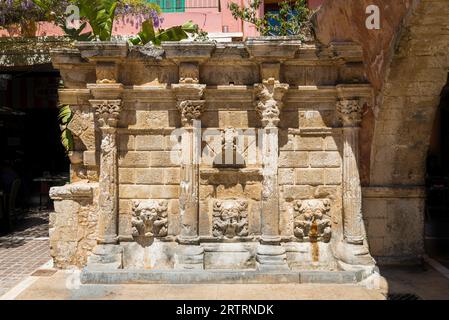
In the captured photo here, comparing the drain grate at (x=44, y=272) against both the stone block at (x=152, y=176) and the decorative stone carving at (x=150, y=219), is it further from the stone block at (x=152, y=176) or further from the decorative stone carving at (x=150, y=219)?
the stone block at (x=152, y=176)

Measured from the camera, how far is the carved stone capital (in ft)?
23.3

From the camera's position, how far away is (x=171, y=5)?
15.5m

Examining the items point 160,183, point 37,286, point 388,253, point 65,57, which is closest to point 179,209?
point 160,183

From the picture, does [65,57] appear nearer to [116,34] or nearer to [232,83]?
[232,83]

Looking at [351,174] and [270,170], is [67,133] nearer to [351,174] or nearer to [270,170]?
[270,170]

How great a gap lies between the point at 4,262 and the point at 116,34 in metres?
9.65

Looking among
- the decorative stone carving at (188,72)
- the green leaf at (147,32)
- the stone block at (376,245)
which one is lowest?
the stone block at (376,245)

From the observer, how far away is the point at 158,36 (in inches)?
382

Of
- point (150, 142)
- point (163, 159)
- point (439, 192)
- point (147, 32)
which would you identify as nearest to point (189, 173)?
point (163, 159)

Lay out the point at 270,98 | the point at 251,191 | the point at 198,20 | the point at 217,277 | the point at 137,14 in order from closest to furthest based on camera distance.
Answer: the point at 217,277
the point at 270,98
the point at 251,191
the point at 137,14
the point at 198,20

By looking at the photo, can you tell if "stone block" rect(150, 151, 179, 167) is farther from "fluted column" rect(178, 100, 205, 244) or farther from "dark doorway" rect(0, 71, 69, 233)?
"dark doorway" rect(0, 71, 69, 233)

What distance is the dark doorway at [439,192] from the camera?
9531mm

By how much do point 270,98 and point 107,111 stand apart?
2758 mm

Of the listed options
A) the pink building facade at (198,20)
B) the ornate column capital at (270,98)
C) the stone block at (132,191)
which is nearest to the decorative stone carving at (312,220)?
the ornate column capital at (270,98)
